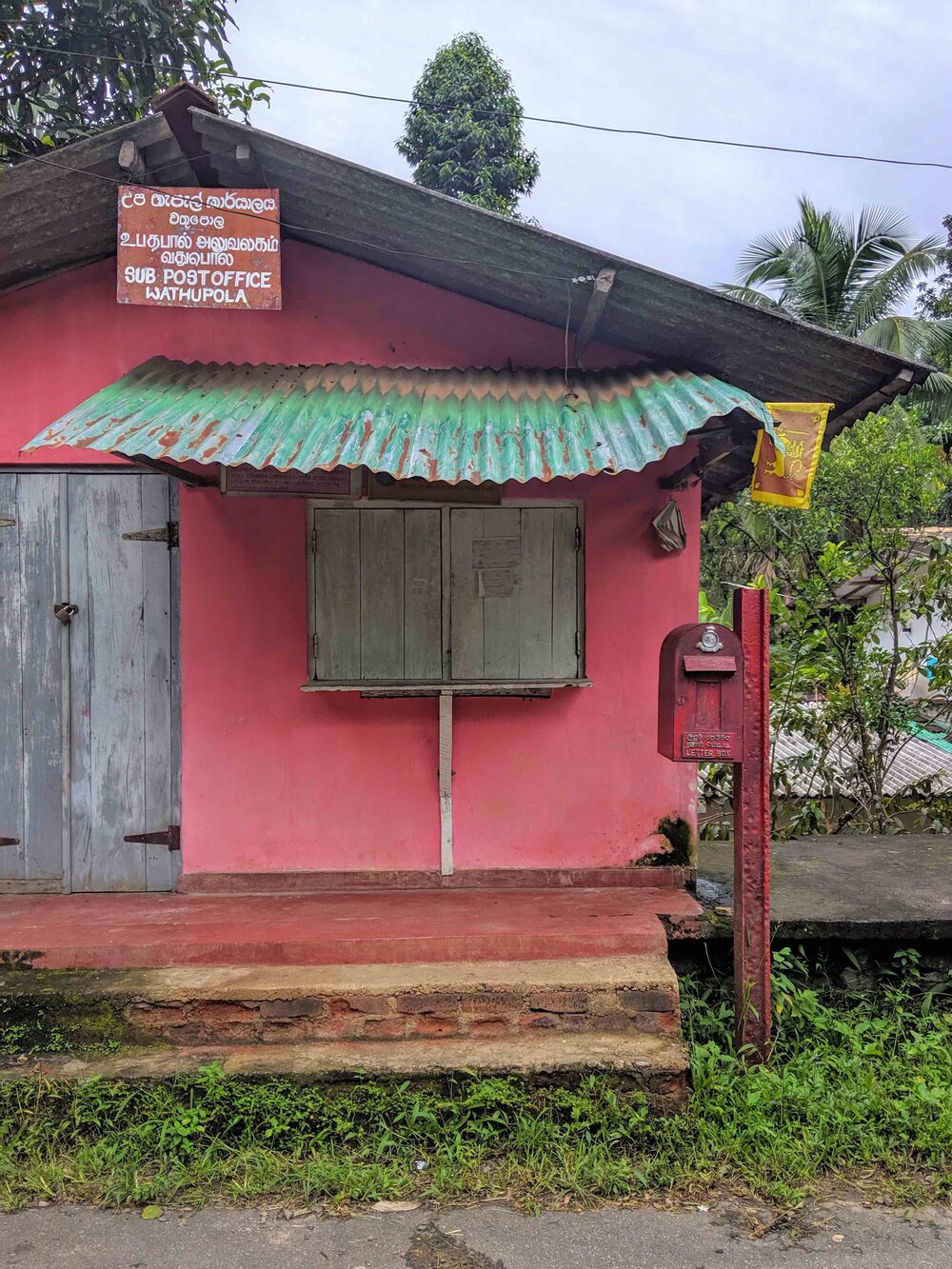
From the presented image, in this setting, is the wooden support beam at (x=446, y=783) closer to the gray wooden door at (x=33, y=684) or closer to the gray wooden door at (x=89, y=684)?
the gray wooden door at (x=89, y=684)

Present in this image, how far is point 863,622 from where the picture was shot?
6.14m

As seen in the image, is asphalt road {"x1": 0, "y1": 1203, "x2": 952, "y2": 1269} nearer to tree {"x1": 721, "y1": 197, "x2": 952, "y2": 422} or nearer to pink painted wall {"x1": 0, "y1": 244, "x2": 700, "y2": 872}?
pink painted wall {"x1": 0, "y1": 244, "x2": 700, "y2": 872}

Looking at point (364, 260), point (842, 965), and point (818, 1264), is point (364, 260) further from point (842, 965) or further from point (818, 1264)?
point (818, 1264)

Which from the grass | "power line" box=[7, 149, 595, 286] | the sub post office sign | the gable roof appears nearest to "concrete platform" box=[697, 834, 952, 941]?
the grass

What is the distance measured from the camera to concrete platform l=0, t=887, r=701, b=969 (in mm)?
3615

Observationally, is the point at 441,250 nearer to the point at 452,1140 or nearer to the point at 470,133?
the point at 452,1140

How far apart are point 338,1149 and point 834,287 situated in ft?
55.6

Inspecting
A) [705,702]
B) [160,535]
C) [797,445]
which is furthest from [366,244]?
[705,702]

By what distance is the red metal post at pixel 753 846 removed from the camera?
3.51 metres

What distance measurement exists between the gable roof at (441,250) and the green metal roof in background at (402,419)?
0.27m

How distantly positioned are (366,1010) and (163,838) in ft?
5.50

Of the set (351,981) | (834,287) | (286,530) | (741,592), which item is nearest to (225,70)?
(286,530)

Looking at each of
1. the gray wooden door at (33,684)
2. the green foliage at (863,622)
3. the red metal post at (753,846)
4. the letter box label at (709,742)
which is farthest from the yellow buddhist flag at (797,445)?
the gray wooden door at (33,684)

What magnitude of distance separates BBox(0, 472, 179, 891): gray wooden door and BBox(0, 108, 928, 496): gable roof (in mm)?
1245
